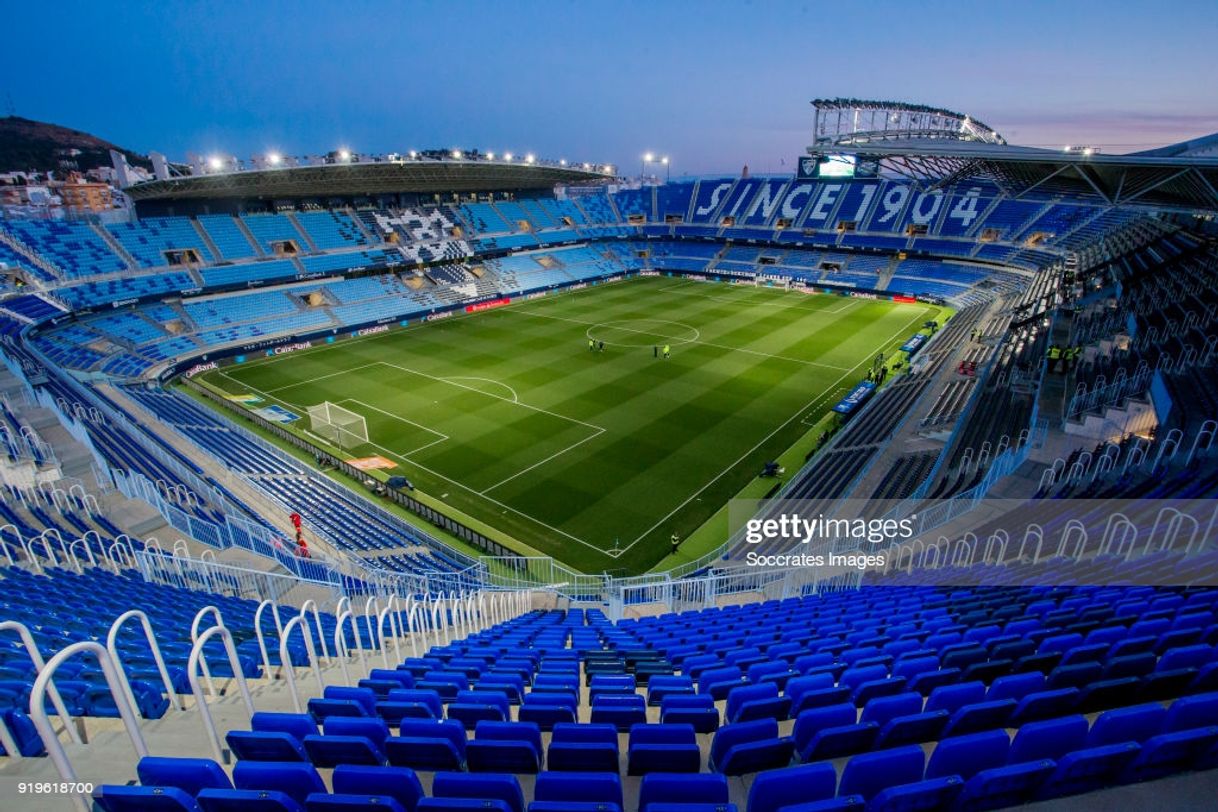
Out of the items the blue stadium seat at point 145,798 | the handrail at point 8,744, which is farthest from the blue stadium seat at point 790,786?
the handrail at point 8,744

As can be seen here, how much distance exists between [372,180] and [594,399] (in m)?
35.3

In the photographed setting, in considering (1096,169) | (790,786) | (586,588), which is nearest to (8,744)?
(790,786)

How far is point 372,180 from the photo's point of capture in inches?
2178

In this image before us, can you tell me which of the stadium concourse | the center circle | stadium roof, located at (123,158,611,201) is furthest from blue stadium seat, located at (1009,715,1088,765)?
stadium roof, located at (123,158,611,201)

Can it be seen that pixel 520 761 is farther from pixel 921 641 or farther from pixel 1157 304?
pixel 1157 304

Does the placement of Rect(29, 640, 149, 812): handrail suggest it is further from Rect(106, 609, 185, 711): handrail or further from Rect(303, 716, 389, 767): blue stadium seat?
Rect(303, 716, 389, 767): blue stadium seat

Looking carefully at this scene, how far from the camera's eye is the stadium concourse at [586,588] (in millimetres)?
3971

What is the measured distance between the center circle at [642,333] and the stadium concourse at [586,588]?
75 cm

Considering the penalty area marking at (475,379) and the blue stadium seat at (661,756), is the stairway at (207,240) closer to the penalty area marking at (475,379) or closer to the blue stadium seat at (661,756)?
the penalty area marking at (475,379)

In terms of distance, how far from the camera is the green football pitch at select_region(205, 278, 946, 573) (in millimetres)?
24250

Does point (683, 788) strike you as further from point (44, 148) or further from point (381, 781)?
point (44, 148)

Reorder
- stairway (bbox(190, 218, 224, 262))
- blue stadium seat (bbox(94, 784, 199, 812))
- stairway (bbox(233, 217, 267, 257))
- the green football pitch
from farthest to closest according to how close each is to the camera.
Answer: stairway (bbox(233, 217, 267, 257)), stairway (bbox(190, 218, 224, 262)), the green football pitch, blue stadium seat (bbox(94, 784, 199, 812))

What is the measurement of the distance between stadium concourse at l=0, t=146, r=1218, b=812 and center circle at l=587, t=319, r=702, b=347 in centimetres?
75

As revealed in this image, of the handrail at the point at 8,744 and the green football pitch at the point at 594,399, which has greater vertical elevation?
the handrail at the point at 8,744
